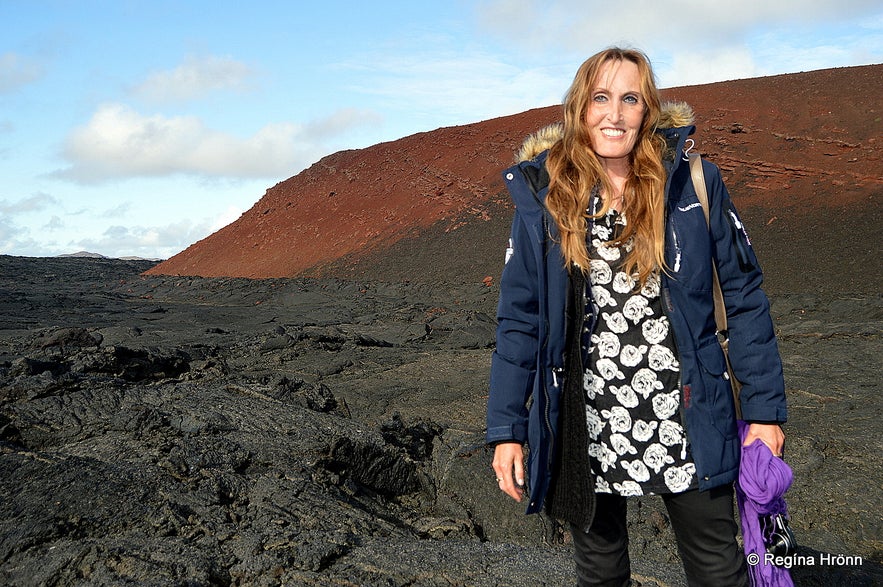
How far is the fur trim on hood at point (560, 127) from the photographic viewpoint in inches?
84.1

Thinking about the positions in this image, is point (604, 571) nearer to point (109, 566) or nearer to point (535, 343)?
point (535, 343)

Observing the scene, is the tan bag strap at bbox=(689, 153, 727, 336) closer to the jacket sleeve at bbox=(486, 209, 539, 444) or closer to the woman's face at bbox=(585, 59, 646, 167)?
the woman's face at bbox=(585, 59, 646, 167)

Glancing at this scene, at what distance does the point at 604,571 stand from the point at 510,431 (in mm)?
518

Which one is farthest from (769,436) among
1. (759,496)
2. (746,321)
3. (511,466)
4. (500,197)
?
(500,197)

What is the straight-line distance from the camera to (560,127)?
222 centimetres

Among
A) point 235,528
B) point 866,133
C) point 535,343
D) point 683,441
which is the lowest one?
point 235,528

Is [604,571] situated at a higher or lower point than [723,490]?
lower

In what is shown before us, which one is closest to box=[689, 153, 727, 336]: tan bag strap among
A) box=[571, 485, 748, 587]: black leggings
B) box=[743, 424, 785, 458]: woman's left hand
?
box=[743, 424, 785, 458]: woman's left hand

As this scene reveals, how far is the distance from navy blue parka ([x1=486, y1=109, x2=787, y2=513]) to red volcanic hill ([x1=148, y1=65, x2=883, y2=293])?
1260 cm

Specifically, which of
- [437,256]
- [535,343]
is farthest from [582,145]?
[437,256]

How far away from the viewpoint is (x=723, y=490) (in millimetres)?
2010

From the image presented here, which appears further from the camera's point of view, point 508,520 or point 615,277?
point 508,520

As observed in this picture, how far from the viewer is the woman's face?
204 centimetres

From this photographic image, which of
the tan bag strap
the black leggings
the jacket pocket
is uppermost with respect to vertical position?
the tan bag strap
